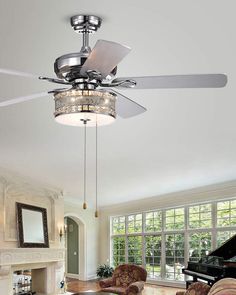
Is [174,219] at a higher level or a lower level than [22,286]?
higher

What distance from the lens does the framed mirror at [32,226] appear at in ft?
29.5

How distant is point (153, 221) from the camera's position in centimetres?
1255

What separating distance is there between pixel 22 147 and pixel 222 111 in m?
3.34

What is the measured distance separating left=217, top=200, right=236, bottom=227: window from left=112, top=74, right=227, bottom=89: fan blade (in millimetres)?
8456

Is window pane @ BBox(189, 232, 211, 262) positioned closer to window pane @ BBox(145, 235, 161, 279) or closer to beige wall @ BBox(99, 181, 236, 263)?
beige wall @ BBox(99, 181, 236, 263)

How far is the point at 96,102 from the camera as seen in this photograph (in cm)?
236

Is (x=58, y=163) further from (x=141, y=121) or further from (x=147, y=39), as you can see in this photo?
(x=147, y=39)

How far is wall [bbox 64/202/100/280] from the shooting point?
44.2ft

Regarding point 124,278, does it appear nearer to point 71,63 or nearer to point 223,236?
point 223,236

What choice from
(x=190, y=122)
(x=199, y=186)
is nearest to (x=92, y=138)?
(x=190, y=122)

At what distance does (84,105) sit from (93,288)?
10.1m

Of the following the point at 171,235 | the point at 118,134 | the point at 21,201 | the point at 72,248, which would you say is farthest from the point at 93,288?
the point at 118,134

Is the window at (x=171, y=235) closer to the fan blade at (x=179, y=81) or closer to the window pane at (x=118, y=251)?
the window pane at (x=118, y=251)

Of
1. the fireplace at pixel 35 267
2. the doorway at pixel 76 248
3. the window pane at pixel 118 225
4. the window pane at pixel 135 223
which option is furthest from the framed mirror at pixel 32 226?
the window pane at pixel 118 225
